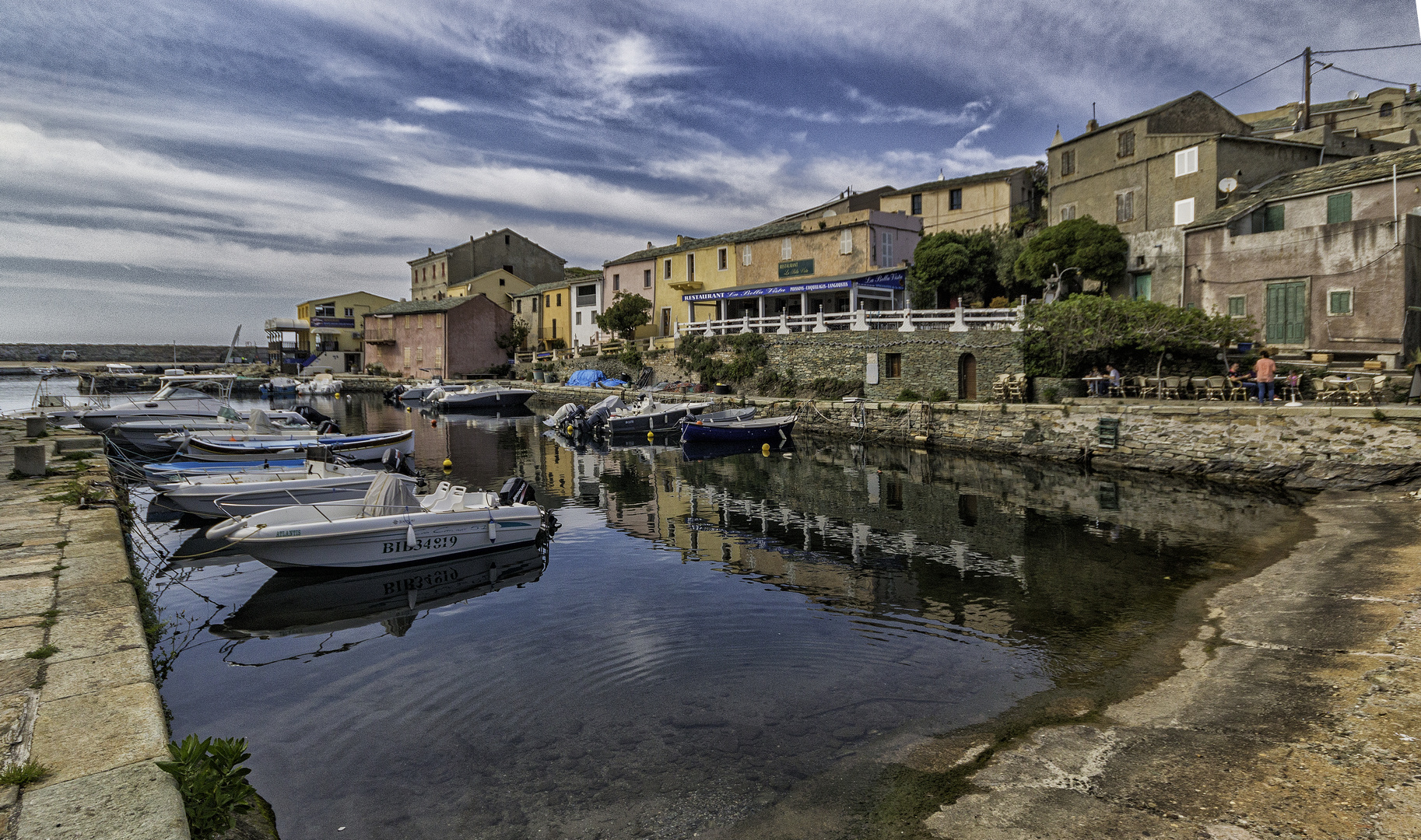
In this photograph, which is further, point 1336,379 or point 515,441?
point 515,441

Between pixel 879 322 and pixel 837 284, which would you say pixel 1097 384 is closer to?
pixel 879 322

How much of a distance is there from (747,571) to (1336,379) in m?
18.1

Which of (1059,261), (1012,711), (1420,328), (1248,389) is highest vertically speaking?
(1059,261)

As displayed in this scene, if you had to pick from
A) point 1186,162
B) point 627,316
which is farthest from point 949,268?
point 627,316

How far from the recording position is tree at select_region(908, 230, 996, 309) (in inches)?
1483

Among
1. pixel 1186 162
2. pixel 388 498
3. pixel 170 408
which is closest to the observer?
pixel 388 498

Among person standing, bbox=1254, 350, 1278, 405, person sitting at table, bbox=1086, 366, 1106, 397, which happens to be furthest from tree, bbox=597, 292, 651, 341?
person standing, bbox=1254, 350, 1278, 405

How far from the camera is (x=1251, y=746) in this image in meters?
6.26

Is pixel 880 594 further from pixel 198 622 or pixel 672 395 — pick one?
pixel 672 395

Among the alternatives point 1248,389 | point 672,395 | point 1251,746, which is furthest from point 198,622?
point 672,395

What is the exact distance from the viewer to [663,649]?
31.8 ft

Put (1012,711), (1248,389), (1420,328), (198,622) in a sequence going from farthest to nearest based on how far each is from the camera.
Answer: (1420,328) < (1248,389) < (198,622) < (1012,711)

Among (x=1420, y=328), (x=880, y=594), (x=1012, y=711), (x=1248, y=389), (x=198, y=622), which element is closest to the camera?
(x=1012, y=711)

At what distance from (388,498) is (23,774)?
345 inches
